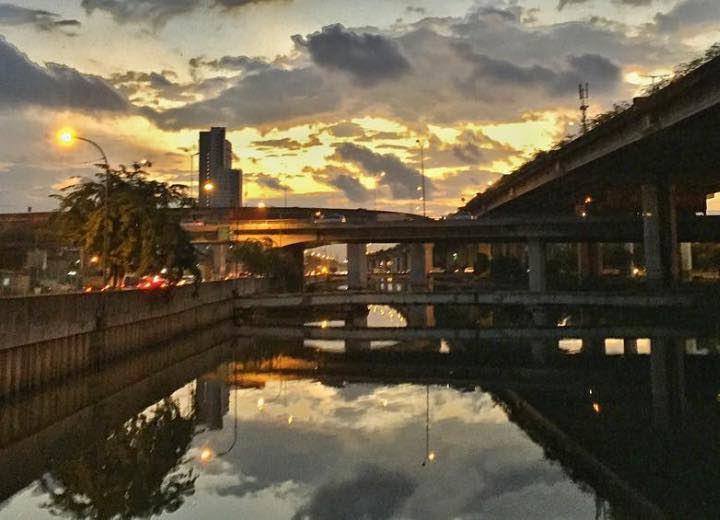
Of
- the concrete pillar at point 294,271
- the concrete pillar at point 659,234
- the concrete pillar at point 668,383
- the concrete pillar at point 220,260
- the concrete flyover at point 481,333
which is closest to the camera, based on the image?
the concrete pillar at point 668,383

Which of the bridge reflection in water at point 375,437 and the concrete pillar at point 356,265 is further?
the concrete pillar at point 356,265

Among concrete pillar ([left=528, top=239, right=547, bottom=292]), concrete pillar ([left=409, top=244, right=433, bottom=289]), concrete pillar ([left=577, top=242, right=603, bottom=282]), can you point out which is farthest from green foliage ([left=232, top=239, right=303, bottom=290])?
concrete pillar ([left=577, top=242, right=603, bottom=282])

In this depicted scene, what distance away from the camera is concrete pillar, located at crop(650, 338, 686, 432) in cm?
2538

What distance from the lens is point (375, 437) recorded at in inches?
900

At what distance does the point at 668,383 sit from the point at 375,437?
63.2 ft

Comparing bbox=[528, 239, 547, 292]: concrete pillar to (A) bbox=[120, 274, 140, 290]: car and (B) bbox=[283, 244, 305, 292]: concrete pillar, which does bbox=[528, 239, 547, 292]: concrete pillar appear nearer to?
(B) bbox=[283, 244, 305, 292]: concrete pillar

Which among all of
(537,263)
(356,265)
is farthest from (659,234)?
(356,265)

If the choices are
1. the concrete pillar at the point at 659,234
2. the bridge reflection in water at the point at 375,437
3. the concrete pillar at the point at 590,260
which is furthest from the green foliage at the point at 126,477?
the concrete pillar at the point at 590,260

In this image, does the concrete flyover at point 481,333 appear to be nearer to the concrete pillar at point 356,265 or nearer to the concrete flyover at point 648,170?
the concrete flyover at point 648,170

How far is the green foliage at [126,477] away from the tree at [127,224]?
2494 centimetres

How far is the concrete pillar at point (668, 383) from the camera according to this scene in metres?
25.4

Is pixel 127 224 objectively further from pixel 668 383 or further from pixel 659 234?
pixel 659 234

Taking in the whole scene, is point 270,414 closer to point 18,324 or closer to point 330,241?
point 18,324

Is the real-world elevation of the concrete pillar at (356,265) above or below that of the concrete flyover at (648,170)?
below
